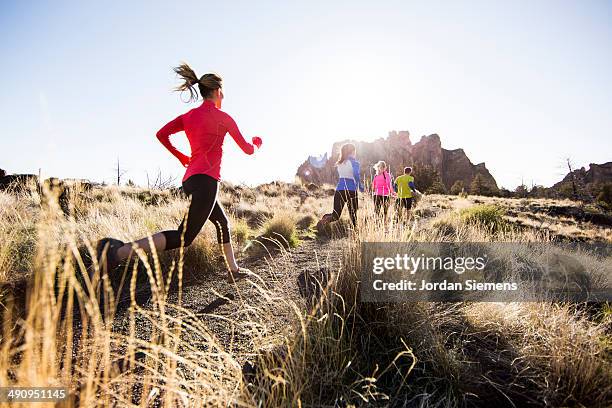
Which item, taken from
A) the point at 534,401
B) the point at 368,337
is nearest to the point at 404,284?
the point at 368,337

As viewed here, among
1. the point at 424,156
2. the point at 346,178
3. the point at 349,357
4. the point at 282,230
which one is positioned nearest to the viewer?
the point at 349,357

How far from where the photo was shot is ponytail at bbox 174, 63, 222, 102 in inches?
127

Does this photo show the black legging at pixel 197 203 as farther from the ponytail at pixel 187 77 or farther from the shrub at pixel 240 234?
the shrub at pixel 240 234

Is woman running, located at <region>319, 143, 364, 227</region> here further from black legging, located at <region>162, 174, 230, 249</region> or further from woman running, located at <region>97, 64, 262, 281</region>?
black legging, located at <region>162, 174, 230, 249</region>

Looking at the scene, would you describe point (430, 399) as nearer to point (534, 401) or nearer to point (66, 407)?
point (534, 401)

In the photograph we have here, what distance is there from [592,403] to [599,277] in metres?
4.03

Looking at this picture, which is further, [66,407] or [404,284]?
[404,284]

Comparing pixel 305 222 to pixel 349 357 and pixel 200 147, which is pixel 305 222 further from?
pixel 349 357

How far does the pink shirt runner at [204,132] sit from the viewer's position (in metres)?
3.09

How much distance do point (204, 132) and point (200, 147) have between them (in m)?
0.16

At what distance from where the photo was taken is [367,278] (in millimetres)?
2357

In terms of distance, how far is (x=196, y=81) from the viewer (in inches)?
132

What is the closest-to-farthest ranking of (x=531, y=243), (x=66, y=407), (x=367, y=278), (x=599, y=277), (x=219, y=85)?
(x=66, y=407) → (x=367, y=278) → (x=219, y=85) → (x=599, y=277) → (x=531, y=243)

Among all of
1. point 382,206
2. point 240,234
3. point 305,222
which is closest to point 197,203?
point 382,206
